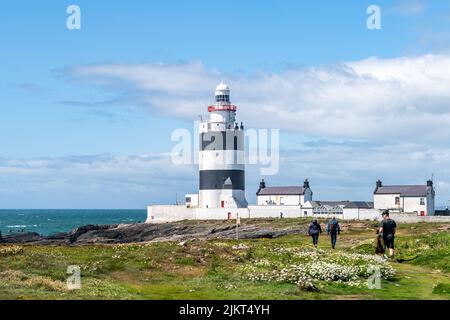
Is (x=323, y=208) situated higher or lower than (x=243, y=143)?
lower

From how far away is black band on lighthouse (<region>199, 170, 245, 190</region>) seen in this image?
104938 millimetres

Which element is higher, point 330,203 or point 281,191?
Result: point 281,191

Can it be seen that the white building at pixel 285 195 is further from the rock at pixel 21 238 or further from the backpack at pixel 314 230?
the backpack at pixel 314 230

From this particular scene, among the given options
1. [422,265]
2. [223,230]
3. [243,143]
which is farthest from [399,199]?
[422,265]

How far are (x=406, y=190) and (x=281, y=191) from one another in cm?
2125

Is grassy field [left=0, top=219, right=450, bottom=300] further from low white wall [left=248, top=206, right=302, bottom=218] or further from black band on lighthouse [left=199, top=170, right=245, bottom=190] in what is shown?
low white wall [left=248, top=206, right=302, bottom=218]

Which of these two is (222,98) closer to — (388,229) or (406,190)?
(406,190)

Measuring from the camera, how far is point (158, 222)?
115125 millimetres

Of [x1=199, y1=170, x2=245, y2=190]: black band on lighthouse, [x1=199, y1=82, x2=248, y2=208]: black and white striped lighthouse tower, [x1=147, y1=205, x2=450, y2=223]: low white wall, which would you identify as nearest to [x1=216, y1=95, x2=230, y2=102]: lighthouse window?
[x1=199, y1=82, x2=248, y2=208]: black and white striped lighthouse tower

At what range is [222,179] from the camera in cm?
10525

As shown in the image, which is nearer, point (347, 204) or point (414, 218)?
point (414, 218)

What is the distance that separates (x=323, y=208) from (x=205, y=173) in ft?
65.9

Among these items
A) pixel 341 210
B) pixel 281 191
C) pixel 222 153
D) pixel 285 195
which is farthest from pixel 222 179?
pixel 341 210
